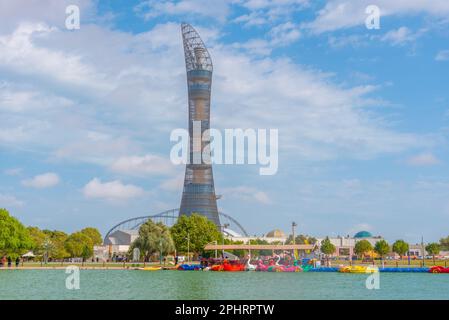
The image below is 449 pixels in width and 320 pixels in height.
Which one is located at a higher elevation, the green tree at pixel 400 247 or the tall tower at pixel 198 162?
the tall tower at pixel 198 162

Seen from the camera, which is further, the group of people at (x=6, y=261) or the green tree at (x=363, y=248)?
the green tree at (x=363, y=248)

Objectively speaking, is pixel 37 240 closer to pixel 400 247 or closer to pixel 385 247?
pixel 385 247

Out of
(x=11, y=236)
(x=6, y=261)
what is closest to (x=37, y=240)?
(x=6, y=261)

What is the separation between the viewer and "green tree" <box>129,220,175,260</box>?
362 feet

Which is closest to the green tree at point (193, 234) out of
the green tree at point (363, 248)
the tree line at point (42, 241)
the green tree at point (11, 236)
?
the tree line at point (42, 241)

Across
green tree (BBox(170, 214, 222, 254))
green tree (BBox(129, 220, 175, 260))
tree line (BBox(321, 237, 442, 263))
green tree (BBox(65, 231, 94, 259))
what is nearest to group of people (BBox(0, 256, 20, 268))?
green tree (BBox(129, 220, 175, 260))

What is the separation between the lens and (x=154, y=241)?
362 ft

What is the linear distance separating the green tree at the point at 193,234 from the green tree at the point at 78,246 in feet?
90.6

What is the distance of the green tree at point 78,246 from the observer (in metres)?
138

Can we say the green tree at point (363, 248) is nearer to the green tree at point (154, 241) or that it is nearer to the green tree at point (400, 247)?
the green tree at point (400, 247)

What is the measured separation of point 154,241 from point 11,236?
2809 cm
